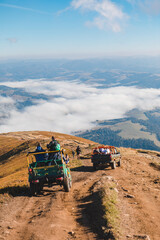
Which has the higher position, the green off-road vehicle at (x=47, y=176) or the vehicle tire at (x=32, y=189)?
the green off-road vehicle at (x=47, y=176)

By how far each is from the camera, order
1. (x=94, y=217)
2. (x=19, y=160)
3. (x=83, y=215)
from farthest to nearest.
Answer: (x=19, y=160) < (x=83, y=215) < (x=94, y=217)

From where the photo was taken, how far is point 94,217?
8.73 meters

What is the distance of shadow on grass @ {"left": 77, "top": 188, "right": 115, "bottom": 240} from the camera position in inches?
281

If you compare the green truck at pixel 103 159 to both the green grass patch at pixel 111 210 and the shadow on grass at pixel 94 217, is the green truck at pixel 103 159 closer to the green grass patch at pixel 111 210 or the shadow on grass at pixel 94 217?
the green grass patch at pixel 111 210

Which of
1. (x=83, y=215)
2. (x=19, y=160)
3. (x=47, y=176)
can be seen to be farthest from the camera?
(x=19, y=160)

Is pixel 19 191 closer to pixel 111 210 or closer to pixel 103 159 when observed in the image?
Answer: pixel 111 210

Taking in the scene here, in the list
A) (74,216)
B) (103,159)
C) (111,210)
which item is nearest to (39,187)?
(74,216)

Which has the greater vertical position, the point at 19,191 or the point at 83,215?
the point at 83,215

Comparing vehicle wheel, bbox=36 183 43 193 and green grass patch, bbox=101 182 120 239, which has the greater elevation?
green grass patch, bbox=101 182 120 239

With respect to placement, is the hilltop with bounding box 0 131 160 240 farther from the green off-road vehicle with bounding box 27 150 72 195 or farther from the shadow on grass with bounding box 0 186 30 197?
the green off-road vehicle with bounding box 27 150 72 195

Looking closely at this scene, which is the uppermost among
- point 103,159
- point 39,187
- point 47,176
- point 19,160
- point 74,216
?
point 47,176

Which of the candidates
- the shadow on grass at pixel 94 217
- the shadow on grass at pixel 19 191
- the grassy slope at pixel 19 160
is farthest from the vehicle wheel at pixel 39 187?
the shadow on grass at pixel 94 217

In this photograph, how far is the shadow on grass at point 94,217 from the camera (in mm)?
7136

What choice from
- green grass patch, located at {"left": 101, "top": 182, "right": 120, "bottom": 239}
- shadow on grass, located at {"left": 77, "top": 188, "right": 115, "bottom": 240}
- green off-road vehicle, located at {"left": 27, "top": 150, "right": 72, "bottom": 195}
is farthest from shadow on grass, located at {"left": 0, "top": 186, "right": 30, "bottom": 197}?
green grass patch, located at {"left": 101, "top": 182, "right": 120, "bottom": 239}
